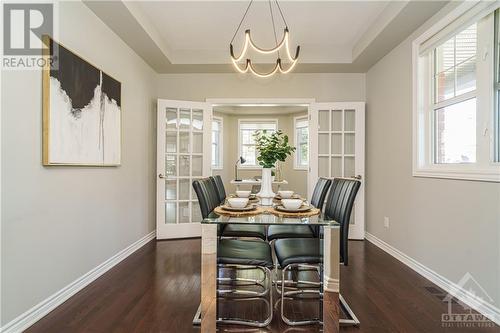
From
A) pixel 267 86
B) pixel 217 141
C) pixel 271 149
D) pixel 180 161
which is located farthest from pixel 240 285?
pixel 217 141

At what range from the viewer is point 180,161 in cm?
427

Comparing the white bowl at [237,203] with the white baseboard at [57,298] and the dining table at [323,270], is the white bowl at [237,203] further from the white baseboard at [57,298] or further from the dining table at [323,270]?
the white baseboard at [57,298]

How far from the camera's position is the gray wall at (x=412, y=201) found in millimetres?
2115

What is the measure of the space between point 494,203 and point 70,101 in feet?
10.6

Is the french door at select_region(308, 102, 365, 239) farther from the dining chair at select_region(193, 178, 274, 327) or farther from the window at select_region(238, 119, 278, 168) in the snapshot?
the window at select_region(238, 119, 278, 168)

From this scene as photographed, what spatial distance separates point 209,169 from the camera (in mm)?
4375

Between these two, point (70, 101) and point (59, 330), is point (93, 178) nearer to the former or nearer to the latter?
point (70, 101)

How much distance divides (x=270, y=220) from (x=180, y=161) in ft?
8.99

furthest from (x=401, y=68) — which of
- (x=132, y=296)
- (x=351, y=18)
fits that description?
(x=132, y=296)

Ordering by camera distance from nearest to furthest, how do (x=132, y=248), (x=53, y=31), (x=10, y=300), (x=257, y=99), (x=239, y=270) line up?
(x=10, y=300) < (x=53, y=31) < (x=239, y=270) < (x=132, y=248) < (x=257, y=99)

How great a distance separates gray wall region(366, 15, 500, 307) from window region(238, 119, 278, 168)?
10.1 ft

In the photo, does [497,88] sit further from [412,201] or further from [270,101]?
[270,101]

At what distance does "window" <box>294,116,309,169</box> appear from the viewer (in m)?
6.61

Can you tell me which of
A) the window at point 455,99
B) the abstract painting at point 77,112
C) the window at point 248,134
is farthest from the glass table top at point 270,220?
the window at point 248,134
